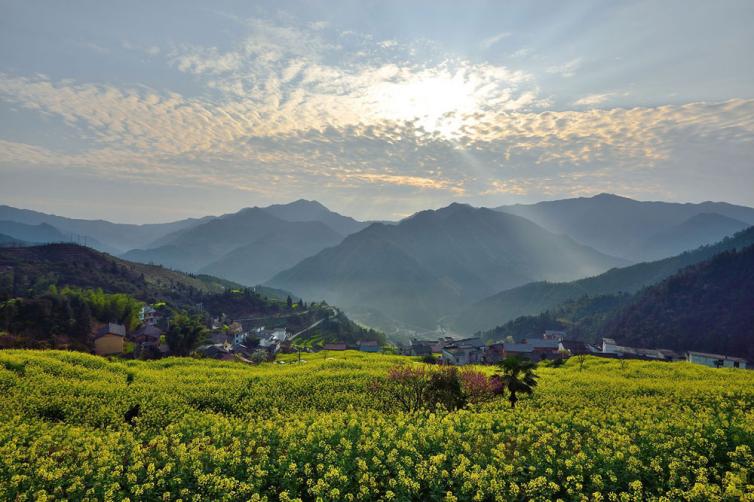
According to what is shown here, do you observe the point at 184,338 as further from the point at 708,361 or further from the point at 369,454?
the point at 708,361

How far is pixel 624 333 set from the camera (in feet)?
545

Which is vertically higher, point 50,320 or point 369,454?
point 369,454

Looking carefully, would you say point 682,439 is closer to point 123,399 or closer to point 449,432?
point 449,432

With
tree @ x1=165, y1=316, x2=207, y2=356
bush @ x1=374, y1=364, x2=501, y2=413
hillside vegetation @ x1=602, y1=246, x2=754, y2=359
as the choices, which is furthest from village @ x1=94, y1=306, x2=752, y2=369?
bush @ x1=374, y1=364, x2=501, y2=413

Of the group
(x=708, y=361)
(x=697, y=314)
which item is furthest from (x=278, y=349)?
(x=697, y=314)

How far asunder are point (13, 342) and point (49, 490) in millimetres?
60543

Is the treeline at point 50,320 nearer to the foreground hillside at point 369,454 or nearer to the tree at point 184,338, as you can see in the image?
the tree at point 184,338

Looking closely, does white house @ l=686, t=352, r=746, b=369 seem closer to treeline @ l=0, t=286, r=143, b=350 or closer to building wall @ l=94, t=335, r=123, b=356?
building wall @ l=94, t=335, r=123, b=356

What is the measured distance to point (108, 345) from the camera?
75.3 meters

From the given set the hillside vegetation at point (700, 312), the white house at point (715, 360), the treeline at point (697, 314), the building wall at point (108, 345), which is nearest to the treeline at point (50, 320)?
the building wall at point (108, 345)

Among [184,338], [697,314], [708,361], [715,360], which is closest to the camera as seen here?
[184,338]

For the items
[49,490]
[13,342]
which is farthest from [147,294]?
[49,490]

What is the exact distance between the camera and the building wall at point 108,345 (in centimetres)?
→ 7425

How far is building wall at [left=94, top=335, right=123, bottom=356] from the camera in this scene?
244 feet
